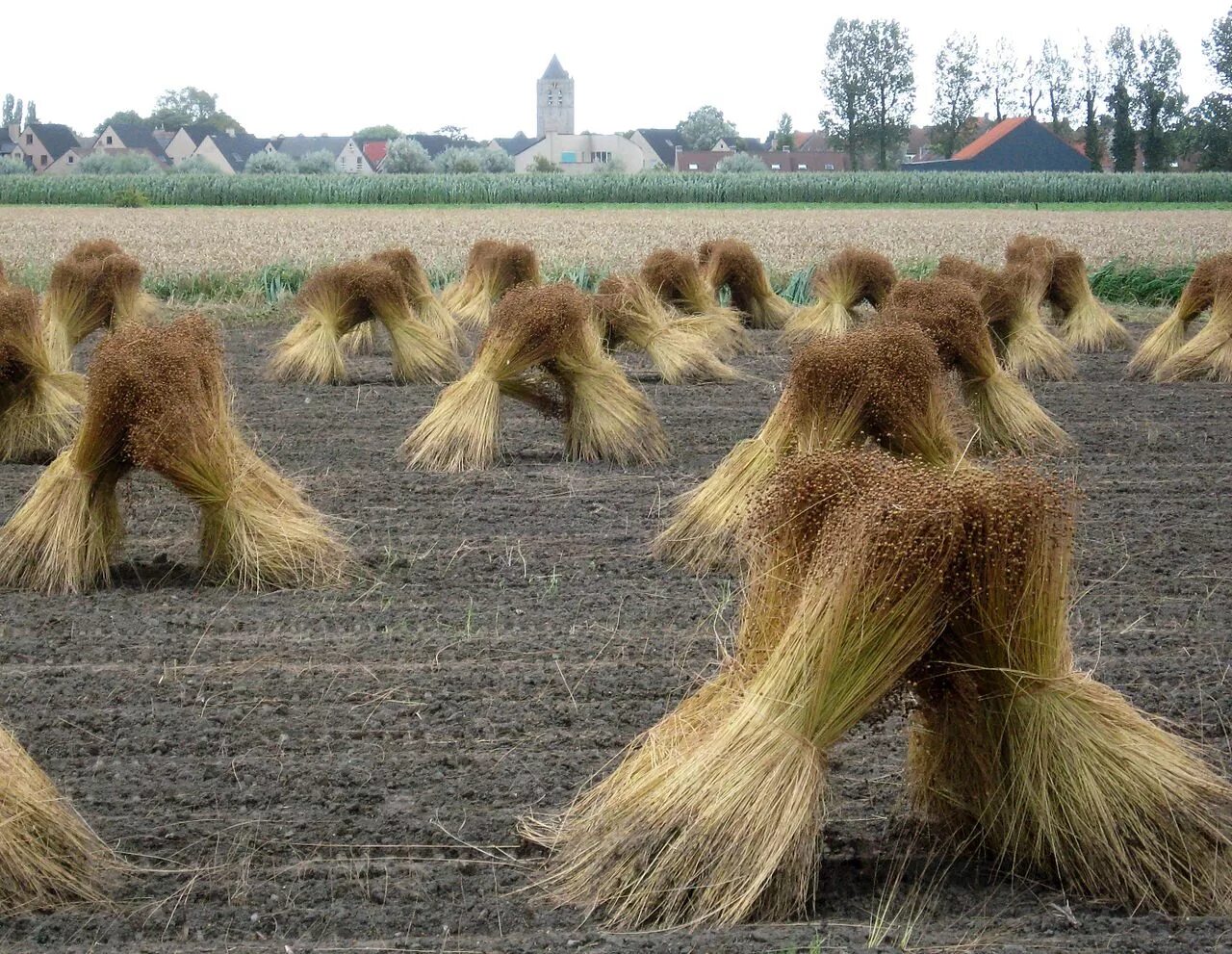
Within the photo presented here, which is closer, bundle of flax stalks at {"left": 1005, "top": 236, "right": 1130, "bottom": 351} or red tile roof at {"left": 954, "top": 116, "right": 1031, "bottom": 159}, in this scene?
bundle of flax stalks at {"left": 1005, "top": 236, "right": 1130, "bottom": 351}

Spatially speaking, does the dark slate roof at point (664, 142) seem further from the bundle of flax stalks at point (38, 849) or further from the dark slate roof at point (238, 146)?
the bundle of flax stalks at point (38, 849)

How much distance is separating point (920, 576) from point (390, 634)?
3.18 metres

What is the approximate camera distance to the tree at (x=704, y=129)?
119 meters

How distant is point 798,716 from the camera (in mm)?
3848

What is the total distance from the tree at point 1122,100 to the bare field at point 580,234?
Answer: 39314mm

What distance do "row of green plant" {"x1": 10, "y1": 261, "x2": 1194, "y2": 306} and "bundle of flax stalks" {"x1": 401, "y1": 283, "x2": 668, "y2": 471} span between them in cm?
942

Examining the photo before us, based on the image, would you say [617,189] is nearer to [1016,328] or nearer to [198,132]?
[1016,328]

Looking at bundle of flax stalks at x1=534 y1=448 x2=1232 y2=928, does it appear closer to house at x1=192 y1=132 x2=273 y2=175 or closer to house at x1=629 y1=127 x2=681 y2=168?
house at x1=192 y1=132 x2=273 y2=175

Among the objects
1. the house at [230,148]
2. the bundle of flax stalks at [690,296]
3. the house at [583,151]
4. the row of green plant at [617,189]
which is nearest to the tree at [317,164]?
the row of green plant at [617,189]

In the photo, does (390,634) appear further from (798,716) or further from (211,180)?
(211,180)

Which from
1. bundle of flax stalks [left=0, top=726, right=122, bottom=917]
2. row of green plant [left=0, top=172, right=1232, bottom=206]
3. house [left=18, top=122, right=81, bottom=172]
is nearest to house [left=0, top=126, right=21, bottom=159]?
house [left=18, top=122, right=81, bottom=172]

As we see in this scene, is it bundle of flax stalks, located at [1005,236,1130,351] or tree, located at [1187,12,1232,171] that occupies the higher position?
tree, located at [1187,12,1232,171]

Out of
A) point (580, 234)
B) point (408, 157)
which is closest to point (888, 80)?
point (408, 157)

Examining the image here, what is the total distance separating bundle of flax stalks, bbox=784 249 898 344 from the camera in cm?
1605
